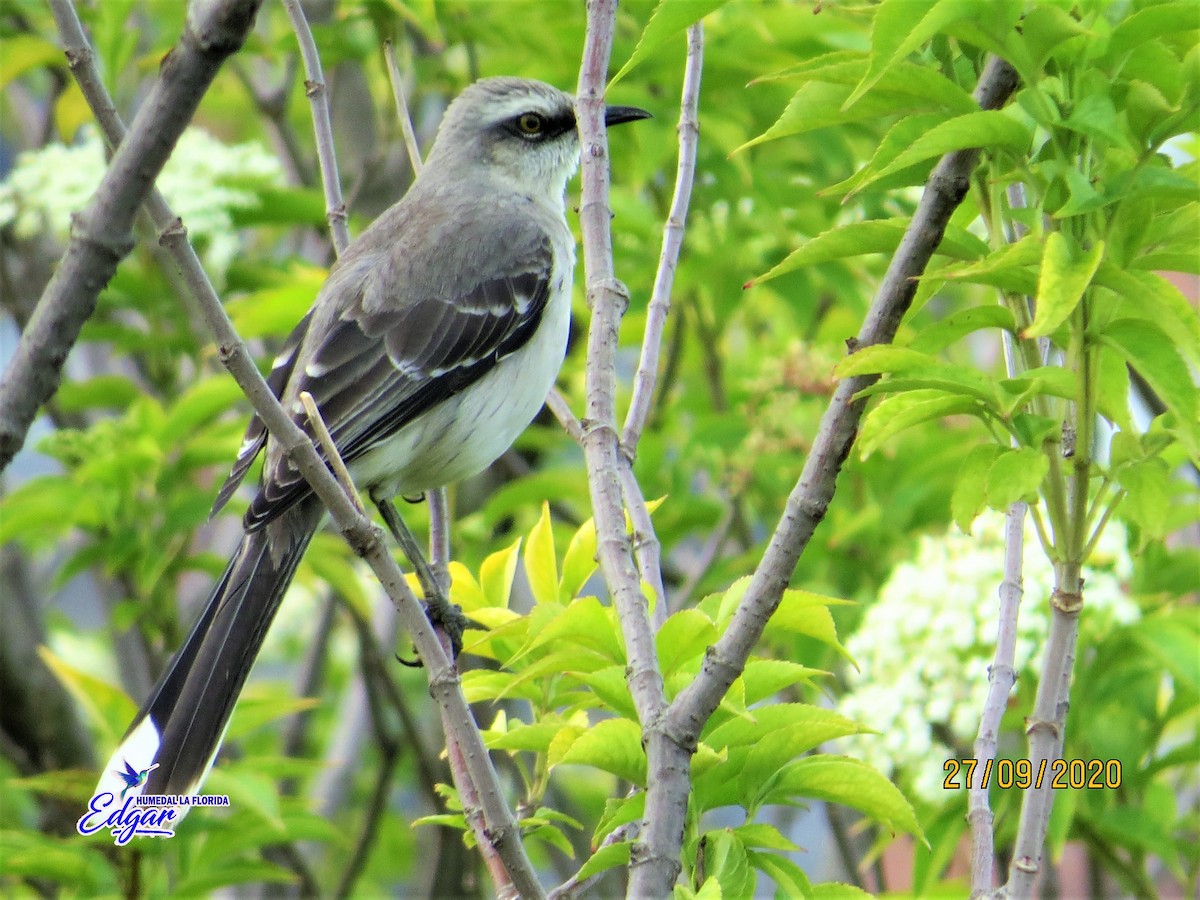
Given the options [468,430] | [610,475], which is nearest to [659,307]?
[610,475]

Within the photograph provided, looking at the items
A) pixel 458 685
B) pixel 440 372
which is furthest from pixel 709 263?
pixel 458 685

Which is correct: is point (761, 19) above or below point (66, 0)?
above

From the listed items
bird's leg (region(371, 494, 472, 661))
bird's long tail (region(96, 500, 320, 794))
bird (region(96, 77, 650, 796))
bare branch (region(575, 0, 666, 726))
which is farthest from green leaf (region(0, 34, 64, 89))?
bare branch (region(575, 0, 666, 726))

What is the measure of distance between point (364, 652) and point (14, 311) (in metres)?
1.88

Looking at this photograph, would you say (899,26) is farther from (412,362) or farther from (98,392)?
(98,392)

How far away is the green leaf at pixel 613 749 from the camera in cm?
202

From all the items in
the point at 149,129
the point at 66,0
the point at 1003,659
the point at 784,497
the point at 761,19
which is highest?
the point at 761,19

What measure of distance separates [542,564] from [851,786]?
0.83 m

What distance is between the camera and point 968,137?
6.03ft

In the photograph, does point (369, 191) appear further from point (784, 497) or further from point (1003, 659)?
point (1003, 659)

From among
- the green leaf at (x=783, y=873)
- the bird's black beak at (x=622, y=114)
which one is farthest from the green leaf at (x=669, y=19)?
the bird's black beak at (x=622, y=114)

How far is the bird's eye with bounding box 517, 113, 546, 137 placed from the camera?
4.74m

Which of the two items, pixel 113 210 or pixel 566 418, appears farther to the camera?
pixel 566 418

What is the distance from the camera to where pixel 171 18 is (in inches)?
221
